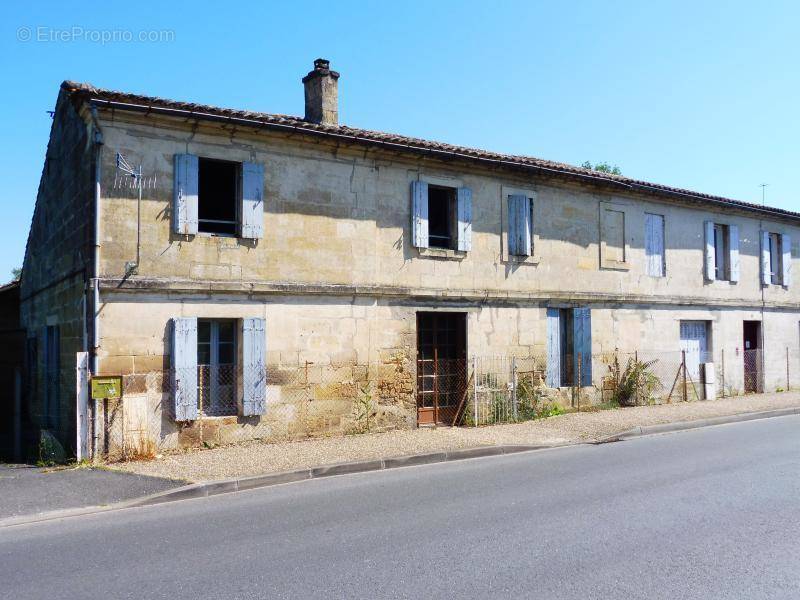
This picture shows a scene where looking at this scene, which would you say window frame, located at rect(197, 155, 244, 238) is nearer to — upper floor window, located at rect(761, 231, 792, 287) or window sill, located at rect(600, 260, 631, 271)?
window sill, located at rect(600, 260, 631, 271)

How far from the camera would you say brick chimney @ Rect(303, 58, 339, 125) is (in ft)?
42.5

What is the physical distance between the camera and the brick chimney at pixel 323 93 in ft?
42.5

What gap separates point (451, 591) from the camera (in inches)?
175

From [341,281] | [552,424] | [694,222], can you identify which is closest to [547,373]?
[552,424]

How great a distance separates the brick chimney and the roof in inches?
19.5

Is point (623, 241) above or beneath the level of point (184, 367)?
above

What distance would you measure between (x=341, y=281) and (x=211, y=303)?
238 centimetres

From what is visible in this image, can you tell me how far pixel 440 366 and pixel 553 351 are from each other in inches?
112

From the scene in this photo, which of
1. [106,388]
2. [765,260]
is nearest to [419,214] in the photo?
[106,388]

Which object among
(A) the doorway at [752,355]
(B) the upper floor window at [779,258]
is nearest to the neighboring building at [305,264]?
(A) the doorway at [752,355]

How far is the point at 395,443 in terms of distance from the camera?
10.7 meters

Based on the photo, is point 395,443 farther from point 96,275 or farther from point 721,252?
point 721,252

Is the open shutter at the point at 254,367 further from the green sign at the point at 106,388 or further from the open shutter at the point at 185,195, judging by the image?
the green sign at the point at 106,388

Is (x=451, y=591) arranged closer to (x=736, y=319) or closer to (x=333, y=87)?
(x=333, y=87)
